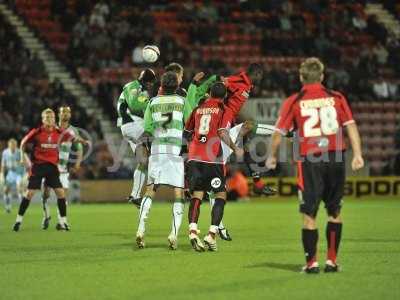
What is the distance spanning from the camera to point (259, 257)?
39.0 feet

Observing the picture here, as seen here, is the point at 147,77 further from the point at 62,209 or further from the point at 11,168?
the point at 11,168

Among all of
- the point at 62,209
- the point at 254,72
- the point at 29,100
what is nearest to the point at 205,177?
the point at 254,72

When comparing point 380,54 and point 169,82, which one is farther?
point 380,54

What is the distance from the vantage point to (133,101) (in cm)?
1571

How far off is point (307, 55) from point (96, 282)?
2669 cm

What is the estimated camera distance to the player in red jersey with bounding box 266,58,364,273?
395 inches

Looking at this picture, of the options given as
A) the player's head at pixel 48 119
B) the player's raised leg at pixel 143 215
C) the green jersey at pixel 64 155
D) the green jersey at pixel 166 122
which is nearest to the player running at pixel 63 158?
the green jersey at pixel 64 155

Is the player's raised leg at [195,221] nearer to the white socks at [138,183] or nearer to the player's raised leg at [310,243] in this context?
the player's raised leg at [310,243]

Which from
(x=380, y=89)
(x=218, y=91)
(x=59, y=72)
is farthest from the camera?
(x=380, y=89)

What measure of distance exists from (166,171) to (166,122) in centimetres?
68

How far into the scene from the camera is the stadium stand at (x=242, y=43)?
33.0 m

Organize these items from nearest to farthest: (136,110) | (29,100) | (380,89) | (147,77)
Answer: (147,77) < (136,110) < (29,100) < (380,89)

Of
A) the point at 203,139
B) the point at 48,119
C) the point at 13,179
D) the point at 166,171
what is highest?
the point at 48,119

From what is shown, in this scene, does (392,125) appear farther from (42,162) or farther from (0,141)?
(42,162)
